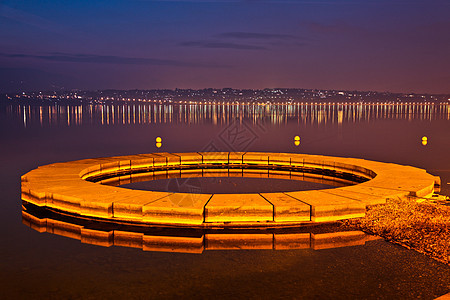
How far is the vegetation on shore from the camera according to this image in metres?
8.96

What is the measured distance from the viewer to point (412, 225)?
1012 centimetres

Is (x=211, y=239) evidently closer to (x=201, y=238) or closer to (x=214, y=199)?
(x=201, y=238)

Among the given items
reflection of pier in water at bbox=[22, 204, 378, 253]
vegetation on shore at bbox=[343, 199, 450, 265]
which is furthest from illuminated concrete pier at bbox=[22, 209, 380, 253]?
vegetation on shore at bbox=[343, 199, 450, 265]

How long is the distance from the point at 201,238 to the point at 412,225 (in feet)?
15.8

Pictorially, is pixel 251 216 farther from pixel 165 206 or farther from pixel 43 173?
pixel 43 173

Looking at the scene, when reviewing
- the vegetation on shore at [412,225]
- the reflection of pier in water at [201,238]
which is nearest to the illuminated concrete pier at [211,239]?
the reflection of pier in water at [201,238]

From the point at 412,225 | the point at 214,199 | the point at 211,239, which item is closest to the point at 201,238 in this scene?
the point at 211,239

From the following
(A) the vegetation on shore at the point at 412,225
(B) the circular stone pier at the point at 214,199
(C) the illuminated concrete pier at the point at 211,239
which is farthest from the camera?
(B) the circular stone pier at the point at 214,199

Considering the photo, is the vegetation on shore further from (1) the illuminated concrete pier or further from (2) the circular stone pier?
(1) the illuminated concrete pier

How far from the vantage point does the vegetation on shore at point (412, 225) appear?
896 cm

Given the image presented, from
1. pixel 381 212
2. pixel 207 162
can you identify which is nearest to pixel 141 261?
pixel 381 212

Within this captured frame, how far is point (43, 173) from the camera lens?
15820 millimetres

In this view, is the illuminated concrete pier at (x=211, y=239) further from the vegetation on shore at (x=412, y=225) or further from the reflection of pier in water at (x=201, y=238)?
the vegetation on shore at (x=412, y=225)

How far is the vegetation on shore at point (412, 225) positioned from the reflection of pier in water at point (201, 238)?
Answer: 1.87 feet
